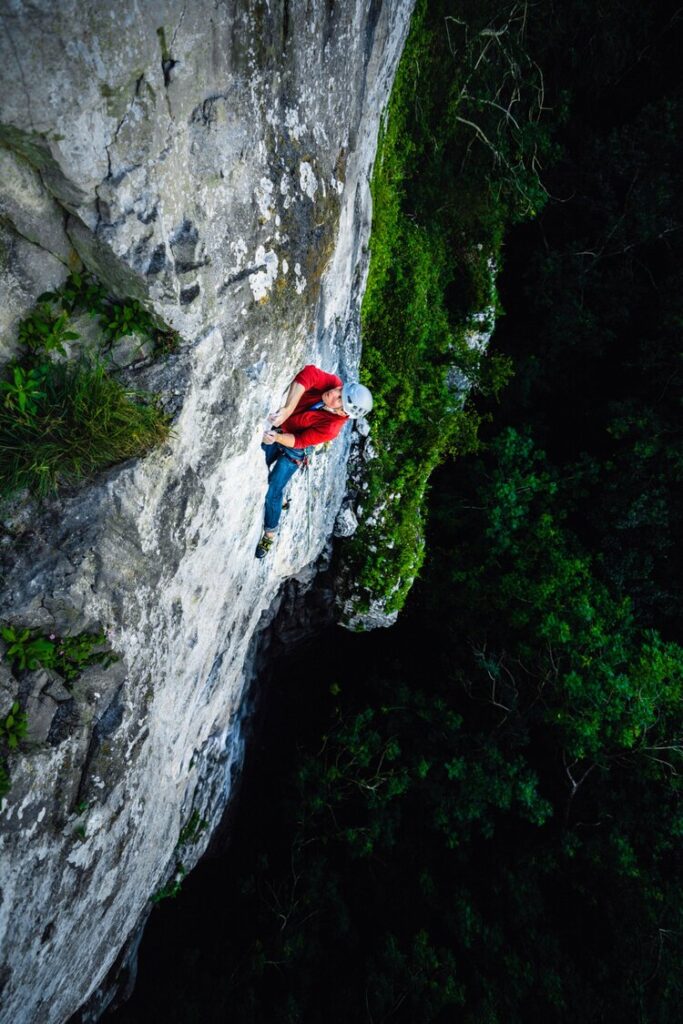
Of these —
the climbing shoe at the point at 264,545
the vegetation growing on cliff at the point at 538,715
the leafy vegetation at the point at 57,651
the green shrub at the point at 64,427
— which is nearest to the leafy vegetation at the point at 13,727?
the leafy vegetation at the point at 57,651

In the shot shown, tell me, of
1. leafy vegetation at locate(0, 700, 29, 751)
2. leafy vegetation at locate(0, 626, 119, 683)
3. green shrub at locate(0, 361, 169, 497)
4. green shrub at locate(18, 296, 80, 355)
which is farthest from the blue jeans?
leafy vegetation at locate(0, 700, 29, 751)

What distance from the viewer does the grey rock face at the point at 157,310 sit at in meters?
2.99

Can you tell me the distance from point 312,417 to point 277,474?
2.56 feet

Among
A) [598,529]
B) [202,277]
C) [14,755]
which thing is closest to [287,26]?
[202,277]

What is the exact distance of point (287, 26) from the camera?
390 centimetres

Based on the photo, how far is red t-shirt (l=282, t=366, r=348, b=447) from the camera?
4.89 metres

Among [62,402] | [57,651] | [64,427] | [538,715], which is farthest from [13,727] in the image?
[538,715]

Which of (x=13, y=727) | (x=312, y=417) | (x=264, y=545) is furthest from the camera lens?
(x=264, y=545)

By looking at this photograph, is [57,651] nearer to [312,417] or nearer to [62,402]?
[62,402]

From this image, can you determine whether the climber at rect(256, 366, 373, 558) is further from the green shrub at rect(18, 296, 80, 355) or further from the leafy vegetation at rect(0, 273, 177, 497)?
the green shrub at rect(18, 296, 80, 355)

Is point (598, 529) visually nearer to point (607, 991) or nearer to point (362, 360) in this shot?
point (362, 360)

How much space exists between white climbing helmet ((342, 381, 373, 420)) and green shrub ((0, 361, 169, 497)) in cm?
166

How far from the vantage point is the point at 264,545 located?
19.6 ft

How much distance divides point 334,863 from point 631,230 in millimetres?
13078
